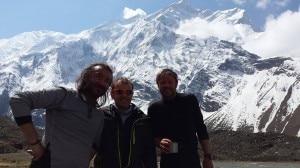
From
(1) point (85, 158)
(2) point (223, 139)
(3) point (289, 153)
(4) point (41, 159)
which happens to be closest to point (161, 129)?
(1) point (85, 158)

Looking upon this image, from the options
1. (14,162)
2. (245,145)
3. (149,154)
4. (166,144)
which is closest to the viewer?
(149,154)

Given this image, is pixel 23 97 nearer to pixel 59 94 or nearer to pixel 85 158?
pixel 59 94

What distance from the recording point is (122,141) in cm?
896

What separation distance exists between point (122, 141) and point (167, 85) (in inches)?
68.9

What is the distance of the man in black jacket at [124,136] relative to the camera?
8.92 meters

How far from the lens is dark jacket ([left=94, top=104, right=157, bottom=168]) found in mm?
8914

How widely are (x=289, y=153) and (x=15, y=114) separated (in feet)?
439

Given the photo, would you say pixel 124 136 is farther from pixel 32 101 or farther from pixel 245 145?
pixel 245 145

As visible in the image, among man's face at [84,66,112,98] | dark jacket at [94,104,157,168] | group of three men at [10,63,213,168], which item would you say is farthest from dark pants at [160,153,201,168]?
man's face at [84,66,112,98]

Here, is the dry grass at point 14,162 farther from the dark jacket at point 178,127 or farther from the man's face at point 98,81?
the man's face at point 98,81

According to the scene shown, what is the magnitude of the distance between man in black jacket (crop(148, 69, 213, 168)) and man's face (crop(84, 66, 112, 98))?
71.7 inches

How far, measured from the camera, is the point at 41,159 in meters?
7.92

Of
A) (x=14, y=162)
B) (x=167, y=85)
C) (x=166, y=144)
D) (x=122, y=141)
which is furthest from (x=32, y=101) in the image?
(x=14, y=162)

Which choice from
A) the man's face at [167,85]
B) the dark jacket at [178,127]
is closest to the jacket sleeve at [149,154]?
the dark jacket at [178,127]
